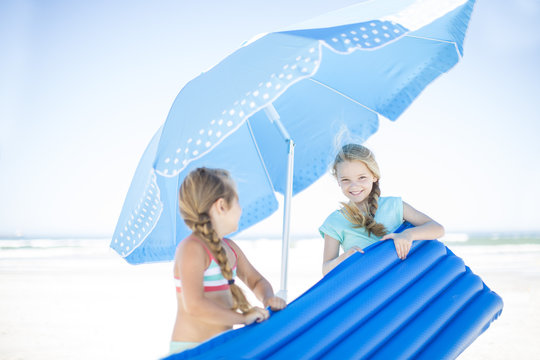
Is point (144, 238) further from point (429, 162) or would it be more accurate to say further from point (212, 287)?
point (429, 162)

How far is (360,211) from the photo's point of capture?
7.82 ft

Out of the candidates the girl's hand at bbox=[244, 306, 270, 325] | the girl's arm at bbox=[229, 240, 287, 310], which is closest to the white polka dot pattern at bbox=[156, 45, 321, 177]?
the girl's arm at bbox=[229, 240, 287, 310]

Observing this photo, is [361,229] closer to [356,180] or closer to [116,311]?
[356,180]

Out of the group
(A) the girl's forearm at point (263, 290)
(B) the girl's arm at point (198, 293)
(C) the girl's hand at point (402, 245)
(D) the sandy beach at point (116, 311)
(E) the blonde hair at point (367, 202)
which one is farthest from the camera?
(D) the sandy beach at point (116, 311)

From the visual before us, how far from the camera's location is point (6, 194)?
29.0 meters

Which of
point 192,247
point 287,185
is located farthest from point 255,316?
point 287,185

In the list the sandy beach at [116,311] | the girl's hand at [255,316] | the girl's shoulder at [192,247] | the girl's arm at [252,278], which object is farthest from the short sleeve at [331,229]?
the sandy beach at [116,311]

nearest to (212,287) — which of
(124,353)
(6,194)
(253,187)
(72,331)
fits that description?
(253,187)

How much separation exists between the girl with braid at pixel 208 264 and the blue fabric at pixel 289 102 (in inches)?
5.2

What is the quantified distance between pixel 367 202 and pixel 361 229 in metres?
0.18

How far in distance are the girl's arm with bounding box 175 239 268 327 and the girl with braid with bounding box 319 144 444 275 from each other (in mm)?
793

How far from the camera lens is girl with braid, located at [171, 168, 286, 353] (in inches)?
62.0

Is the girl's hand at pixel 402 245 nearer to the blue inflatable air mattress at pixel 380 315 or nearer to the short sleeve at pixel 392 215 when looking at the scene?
the blue inflatable air mattress at pixel 380 315

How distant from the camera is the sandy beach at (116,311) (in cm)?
409
